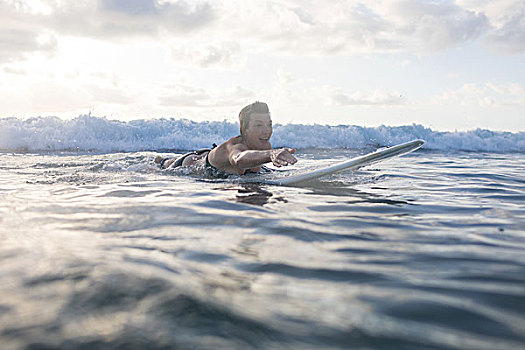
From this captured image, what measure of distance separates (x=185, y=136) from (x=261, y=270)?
22.3m

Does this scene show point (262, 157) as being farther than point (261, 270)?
Yes

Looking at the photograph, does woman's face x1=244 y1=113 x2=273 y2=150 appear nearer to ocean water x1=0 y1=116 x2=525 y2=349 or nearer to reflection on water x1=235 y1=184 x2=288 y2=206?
reflection on water x1=235 y1=184 x2=288 y2=206

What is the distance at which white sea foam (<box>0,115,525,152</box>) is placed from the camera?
64.3 feet

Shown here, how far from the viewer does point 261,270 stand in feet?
5.82

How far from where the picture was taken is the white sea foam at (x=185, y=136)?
771 inches

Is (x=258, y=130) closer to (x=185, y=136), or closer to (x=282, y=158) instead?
(x=282, y=158)

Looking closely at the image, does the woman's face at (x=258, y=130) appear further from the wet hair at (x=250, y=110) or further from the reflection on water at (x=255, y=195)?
the reflection on water at (x=255, y=195)

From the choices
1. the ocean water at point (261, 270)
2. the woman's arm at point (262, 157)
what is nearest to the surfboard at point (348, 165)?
the woman's arm at point (262, 157)

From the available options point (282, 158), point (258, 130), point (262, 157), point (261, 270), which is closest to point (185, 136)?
point (258, 130)

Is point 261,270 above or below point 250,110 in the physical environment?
below

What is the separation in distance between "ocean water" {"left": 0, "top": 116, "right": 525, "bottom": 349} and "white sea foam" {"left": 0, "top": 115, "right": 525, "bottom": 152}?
17.6 meters

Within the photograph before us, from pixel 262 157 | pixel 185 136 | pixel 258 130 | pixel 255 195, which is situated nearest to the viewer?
pixel 255 195

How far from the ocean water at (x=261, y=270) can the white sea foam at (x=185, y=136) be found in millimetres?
17598

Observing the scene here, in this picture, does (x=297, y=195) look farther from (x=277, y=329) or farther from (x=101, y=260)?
(x=277, y=329)
